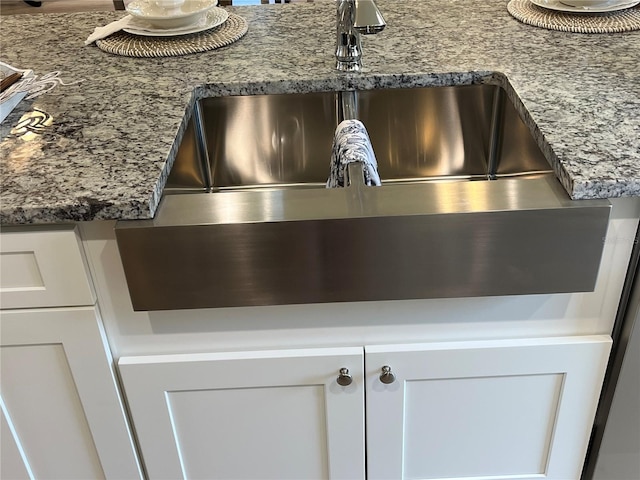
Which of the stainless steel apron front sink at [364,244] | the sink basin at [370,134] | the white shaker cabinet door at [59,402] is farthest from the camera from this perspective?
the sink basin at [370,134]

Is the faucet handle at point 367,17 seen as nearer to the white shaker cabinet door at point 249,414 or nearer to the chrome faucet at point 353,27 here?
the chrome faucet at point 353,27

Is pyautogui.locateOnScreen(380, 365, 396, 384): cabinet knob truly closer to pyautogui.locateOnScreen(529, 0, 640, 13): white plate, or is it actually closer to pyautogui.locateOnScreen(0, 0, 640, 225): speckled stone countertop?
pyautogui.locateOnScreen(0, 0, 640, 225): speckled stone countertop

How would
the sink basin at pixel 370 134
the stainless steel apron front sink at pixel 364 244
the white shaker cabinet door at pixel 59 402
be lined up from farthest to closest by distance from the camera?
the sink basin at pixel 370 134, the white shaker cabinet door at pixel 59 402, the stainless steel apron front sink at pixel 364 244

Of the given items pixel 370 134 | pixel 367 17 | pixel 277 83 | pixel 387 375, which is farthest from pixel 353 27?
pixel 387 375

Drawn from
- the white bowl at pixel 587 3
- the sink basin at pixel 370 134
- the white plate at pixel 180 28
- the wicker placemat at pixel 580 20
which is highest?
the white bowl at pixel 587 3

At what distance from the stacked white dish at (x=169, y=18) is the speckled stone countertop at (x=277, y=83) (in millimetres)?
86

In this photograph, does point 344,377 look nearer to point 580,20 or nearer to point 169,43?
point 169,43

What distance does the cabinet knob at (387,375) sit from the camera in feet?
3.29

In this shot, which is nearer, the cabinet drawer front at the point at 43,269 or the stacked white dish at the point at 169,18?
the cabinet drawer front at the point at 43,269

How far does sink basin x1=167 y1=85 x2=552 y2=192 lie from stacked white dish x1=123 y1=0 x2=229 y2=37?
0.67 feet

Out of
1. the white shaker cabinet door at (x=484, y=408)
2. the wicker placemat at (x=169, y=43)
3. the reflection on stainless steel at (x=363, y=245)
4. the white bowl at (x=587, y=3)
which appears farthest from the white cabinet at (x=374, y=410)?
the white bowl at (x=587, y=3)

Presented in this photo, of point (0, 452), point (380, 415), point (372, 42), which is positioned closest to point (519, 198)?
point (380, 415)

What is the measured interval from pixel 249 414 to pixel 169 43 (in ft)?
2.49

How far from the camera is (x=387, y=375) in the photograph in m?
1.00
